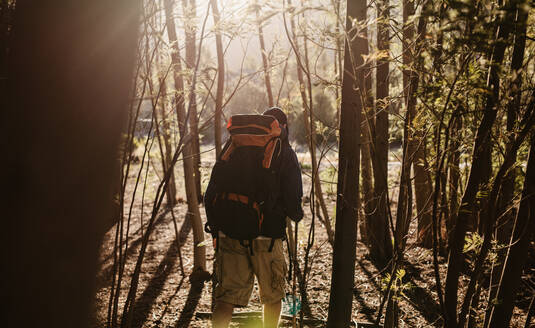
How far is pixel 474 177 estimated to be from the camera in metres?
1.46

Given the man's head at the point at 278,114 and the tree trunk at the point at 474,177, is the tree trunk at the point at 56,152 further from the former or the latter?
the man's head at the point at 278,114

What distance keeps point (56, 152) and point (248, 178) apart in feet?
4.63

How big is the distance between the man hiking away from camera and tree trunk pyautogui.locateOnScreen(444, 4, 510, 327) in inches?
37.1

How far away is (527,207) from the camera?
1.60 meters

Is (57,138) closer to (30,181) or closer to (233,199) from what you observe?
(30,181)

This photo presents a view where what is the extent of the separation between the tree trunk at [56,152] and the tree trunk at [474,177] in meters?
1.25

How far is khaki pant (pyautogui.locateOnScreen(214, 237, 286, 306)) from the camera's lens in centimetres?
241

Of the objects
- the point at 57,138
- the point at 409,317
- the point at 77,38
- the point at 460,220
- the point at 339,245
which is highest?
the point at 77,38

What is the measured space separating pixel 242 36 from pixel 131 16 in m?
1.12

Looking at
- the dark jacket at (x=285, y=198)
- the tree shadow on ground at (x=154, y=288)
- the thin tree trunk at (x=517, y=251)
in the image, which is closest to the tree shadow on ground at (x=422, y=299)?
the thin tree trunk at (x=517, y=251)

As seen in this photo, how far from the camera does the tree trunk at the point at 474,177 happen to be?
1.28m

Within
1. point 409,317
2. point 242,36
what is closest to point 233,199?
point 242,36

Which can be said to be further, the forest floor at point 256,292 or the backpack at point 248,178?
the forest floor at point 256,292

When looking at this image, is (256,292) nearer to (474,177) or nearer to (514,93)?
(474,177)
